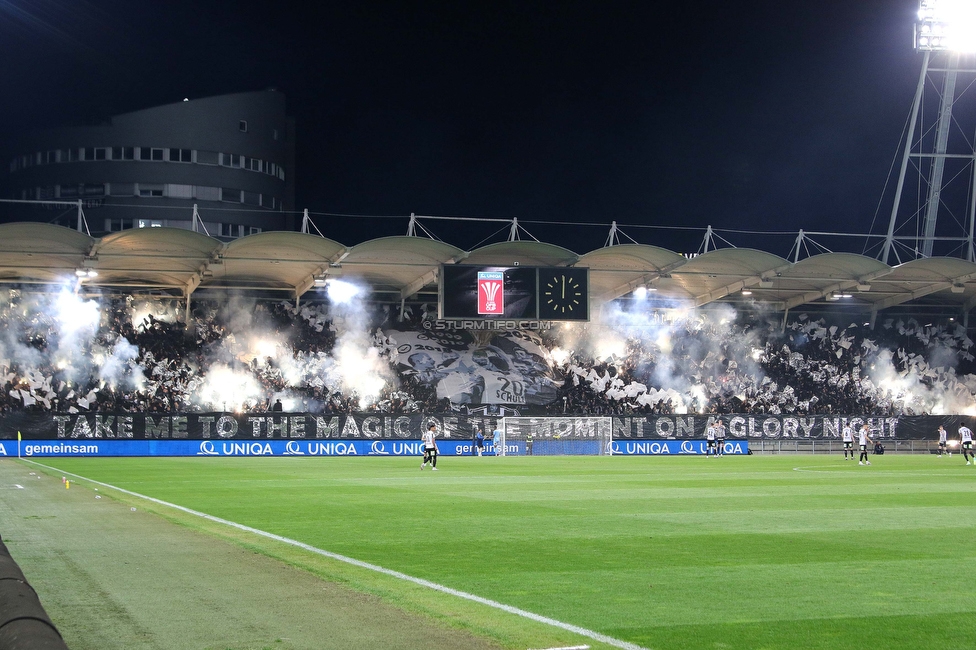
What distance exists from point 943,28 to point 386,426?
3911cm

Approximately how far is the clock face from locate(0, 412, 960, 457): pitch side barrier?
580 centimetres

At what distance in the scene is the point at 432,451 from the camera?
35.2 meters

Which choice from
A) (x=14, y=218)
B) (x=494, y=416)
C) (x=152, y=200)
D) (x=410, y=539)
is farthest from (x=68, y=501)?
(x=14, y=218)

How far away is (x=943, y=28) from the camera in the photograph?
5806 cm

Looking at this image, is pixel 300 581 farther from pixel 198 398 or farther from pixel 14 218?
pixel 14 218

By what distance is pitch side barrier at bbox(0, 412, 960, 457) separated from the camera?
50.0 meters

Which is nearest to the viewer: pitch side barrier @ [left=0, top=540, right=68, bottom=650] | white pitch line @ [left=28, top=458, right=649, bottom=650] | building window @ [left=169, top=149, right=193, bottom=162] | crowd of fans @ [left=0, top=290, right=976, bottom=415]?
pitch side barrier @ [left=0, top=540, right=68, bottom=650]

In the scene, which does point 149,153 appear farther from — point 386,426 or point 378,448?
point 378,448

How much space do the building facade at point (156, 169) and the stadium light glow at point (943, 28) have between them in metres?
49.6

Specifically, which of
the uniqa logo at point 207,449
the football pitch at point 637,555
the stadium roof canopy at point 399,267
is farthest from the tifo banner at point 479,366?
the football pitch at point 637,555

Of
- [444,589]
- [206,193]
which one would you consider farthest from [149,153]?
[444,589]

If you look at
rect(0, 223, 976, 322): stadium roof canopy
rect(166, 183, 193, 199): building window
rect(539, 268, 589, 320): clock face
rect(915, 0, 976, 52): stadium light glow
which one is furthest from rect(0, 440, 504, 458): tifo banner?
rect(166, 183, 193, 199): building window

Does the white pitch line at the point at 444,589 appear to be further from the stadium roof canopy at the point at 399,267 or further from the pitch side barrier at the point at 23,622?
the stadium roof canopy at the point at 399,267

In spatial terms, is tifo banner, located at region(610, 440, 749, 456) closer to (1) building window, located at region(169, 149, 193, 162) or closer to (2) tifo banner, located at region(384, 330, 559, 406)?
(2) tifo banner, located at region(384, 330, 559, 406)
